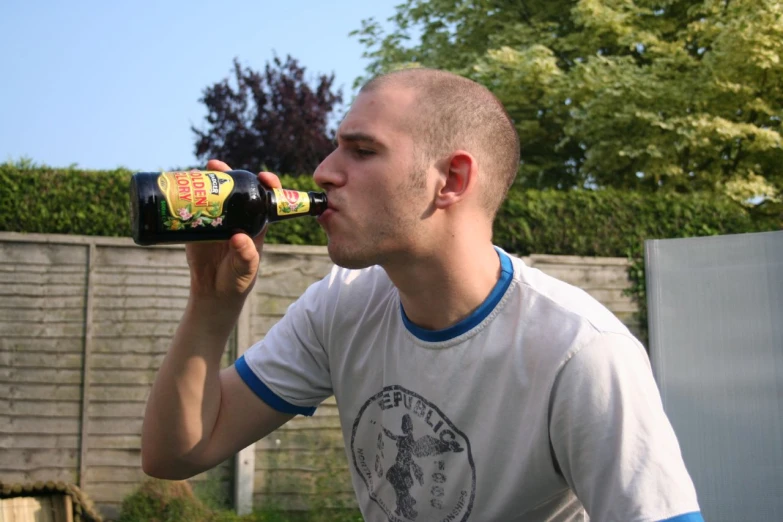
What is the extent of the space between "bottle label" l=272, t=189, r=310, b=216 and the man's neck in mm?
395

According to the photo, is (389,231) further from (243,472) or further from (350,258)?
(243,472)

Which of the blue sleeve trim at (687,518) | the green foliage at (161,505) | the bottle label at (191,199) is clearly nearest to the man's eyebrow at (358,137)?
the bottle label at (191,199)

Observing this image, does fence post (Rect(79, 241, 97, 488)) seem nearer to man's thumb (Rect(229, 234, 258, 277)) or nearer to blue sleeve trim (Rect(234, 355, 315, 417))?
blue sleeve trim (Rect(234, 355, 315, 417))

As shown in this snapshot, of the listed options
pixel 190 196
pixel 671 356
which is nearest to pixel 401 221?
pixel 190 196

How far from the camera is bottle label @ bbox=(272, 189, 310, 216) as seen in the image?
242cm

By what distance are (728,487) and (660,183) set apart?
8.91 metres

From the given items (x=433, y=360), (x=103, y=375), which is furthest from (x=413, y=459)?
(x=103, y=375)

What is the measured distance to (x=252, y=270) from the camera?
2.20 meters

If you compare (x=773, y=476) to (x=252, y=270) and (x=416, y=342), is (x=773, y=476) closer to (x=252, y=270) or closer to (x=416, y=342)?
(x=416, y=342)

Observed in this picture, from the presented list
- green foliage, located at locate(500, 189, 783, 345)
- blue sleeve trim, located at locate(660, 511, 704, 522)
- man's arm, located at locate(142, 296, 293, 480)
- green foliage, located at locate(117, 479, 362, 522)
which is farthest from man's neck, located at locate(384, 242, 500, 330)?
green foliage, located at locate(500, 189, 783, 345)

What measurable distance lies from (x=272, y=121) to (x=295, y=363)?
57.1 ft

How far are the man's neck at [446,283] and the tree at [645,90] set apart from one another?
9651 mm

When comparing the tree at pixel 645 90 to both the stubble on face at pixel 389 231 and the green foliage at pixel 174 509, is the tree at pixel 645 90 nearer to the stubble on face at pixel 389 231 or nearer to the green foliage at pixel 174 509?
the green foliage at pixel 174 509

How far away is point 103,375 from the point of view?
5941mm
